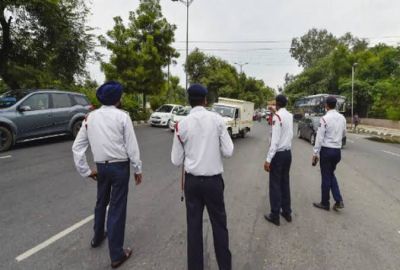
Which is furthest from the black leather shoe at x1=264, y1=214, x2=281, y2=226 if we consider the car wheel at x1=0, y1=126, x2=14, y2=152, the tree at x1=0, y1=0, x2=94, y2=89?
the tree at x1=0, y1=0, x2=94, y2=89

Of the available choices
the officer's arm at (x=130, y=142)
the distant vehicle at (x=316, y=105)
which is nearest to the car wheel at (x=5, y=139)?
the officer's arm at (x=130, y=142)

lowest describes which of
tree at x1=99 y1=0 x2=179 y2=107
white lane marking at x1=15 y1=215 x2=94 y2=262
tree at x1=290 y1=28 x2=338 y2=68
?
white lane marking at x1=15 y1=215 x2=94 y2=262

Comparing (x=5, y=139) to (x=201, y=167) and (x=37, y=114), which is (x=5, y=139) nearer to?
(x=37, y=114)

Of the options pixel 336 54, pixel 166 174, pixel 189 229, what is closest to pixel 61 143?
pixel 166 174

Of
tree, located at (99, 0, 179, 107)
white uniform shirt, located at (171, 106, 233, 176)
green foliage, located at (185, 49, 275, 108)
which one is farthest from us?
green foliage, located at (185, 49, 275, 108)

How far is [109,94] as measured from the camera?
289 cm

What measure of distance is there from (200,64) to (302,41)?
30605 millimetres

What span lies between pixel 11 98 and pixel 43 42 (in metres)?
6.85

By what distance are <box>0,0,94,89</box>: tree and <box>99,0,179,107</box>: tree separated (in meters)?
4.37

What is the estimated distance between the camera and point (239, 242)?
3447 mm

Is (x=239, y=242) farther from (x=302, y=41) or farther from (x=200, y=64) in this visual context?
(x=302, y=41)

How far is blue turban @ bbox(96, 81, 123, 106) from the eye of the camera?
2.89 metres

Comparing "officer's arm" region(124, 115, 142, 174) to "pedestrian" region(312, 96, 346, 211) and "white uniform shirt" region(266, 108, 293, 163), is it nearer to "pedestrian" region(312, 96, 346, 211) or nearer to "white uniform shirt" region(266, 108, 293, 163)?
"white uniform shirt" region(266, 108, 293, 163)

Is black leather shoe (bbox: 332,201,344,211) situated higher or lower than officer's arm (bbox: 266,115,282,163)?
lower
